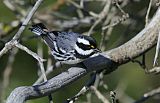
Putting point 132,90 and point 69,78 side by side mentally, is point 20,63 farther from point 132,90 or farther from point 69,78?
point 69,78

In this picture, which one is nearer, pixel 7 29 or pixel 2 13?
pixel 7 29

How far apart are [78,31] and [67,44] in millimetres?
650

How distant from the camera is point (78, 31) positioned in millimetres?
5258

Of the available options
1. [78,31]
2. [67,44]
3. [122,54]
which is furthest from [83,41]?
[78,31]

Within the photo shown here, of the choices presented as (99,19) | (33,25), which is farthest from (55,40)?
(99,19)

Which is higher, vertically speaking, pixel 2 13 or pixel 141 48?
pixel 2 13

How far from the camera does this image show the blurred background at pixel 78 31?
15.7 feet

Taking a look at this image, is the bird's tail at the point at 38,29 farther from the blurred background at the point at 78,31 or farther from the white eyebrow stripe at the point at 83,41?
the white eyebrow stripe at the point at 83,41

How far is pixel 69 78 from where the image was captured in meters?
3.23

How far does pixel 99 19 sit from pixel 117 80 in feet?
6.33

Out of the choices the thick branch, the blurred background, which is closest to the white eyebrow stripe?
the blurred background

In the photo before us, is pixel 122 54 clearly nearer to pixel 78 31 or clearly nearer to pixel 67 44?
pixel 67 44

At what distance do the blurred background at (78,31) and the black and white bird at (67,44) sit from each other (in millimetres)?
136

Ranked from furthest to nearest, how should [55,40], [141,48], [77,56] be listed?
[55,40], [77,56], [141,48]
